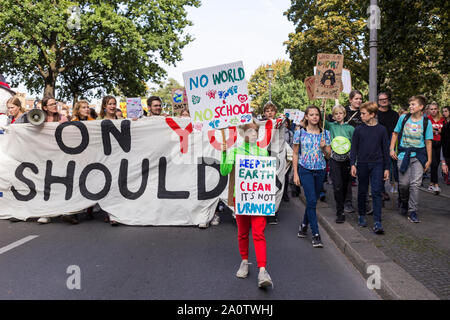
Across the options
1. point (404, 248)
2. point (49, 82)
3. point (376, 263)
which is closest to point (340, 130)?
point (404, 248)

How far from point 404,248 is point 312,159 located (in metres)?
1.47

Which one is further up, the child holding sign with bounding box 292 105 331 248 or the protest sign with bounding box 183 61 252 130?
the protest sign with bounding box 183 61 252 130

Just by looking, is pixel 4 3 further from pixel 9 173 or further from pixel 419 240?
pixel 419 240

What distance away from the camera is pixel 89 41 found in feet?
75.8

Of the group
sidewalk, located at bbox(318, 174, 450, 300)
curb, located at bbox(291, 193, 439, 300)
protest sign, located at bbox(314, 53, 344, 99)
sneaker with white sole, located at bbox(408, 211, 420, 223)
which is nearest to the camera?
curb, located at bbox(291, 193, 439, 300)

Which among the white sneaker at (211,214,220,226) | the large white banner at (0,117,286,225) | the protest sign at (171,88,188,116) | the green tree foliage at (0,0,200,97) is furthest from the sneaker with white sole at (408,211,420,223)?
the green tree foliage at (0,0,200,97)

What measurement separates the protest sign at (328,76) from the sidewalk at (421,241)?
1971 mm

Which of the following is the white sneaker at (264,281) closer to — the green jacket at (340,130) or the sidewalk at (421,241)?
the sidewalk at (421,241)

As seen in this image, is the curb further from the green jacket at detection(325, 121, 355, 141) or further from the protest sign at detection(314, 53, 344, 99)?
the protest sign at detection(314, 53, 344, 99)

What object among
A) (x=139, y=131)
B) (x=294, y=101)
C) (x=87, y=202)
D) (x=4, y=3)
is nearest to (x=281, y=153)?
(x=139, y=131)

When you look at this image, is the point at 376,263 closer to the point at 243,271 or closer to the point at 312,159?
the point at 243,271

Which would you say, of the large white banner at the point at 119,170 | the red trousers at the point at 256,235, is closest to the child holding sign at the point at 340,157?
the large white banner at the point at 119,170

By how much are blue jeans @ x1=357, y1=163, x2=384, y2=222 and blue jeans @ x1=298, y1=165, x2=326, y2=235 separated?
3.16 ft

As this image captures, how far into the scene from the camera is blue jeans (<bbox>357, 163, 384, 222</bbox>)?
5793 millimetres
